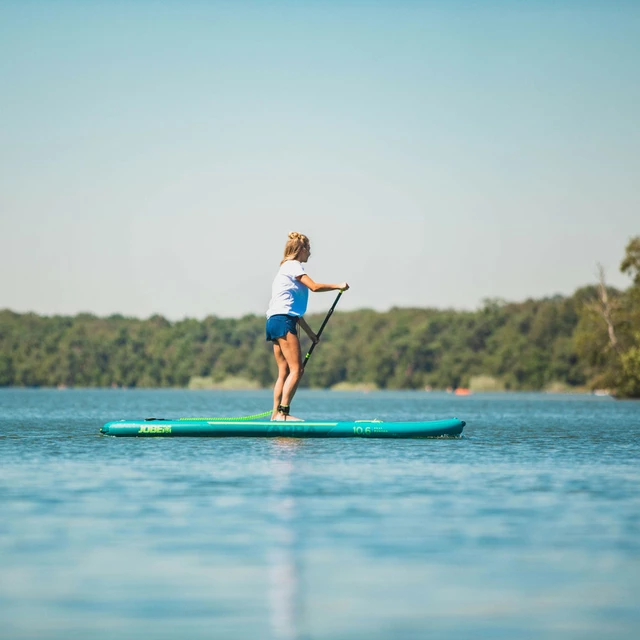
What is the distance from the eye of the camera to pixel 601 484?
11734mm

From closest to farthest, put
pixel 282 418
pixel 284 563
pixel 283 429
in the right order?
pixel 284 563 → pixel 283 429 → pixel 282 418

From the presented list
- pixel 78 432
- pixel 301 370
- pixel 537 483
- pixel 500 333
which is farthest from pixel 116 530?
pixel 500 333

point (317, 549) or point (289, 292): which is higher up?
point (289, 292)

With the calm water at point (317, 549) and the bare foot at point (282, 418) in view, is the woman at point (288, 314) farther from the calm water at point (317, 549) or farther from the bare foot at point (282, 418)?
the calm water at point (317, 549)

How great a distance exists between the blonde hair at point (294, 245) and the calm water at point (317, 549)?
430cm

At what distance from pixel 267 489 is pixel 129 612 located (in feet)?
15.7

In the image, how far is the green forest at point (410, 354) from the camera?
79.7 m

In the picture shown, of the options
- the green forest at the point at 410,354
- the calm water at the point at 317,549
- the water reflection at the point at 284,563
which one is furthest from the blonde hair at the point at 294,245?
the green forest at the point at 410,354

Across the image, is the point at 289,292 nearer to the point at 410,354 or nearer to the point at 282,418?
the point at 282,418

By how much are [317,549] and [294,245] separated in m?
10.1

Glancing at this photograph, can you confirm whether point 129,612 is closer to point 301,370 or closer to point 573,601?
point 573,601

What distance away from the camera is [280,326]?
17312 millimetres

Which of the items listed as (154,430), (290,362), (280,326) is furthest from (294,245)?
(154,430)

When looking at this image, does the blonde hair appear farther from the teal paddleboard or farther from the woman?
the teal paddleboard
